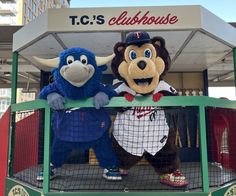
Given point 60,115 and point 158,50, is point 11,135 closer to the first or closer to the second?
point 60,115

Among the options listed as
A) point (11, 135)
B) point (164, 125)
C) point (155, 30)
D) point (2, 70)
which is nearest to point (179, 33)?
point (155, 30)

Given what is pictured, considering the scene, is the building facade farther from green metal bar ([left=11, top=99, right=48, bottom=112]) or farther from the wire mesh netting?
the wire mesh netting

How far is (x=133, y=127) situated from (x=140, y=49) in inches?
31.8

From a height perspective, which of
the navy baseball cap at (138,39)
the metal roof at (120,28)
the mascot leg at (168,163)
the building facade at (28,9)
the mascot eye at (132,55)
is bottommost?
the mascot leg at (168,163)

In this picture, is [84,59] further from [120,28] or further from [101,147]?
[120,28]

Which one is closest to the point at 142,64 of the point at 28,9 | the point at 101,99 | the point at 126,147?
the point at 101,99

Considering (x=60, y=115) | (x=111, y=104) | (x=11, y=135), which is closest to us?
(x=111, y=104)

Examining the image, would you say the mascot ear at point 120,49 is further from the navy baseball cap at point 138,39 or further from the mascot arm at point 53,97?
the mascot arm at point 53,97

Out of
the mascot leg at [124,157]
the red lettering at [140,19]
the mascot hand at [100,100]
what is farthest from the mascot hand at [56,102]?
the red lettering at [140,19]

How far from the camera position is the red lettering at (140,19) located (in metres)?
4.18

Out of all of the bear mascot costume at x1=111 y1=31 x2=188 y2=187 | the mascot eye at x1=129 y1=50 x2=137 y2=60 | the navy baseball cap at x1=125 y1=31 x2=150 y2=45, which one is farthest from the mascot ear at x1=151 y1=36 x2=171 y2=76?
the mascot eye at x1=129 y1=50 x2=137 y2=60

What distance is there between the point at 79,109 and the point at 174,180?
1.18 metres

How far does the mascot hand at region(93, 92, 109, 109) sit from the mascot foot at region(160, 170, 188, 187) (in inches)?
39.0

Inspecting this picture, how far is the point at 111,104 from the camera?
10.6 ft
